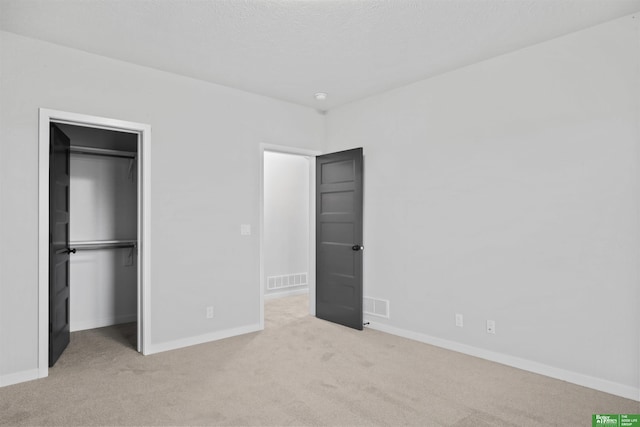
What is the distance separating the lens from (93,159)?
4762 mm

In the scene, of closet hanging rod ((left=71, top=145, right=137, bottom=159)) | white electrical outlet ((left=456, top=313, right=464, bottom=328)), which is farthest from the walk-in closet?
white electrical outlet ((left=456, top=313, right=464, bottom=328))

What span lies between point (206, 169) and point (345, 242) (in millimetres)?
1759

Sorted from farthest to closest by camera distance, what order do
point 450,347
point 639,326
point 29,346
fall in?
point 450,347, point 29,346, point 639,326

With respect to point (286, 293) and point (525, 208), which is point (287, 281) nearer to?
point (286, 293)

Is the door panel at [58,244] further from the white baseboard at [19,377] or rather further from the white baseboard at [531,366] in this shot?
the white baseboard at [531,366]

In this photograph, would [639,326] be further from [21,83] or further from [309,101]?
[21,83]

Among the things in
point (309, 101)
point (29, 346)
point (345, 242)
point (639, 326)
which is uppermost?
point (309, 101)

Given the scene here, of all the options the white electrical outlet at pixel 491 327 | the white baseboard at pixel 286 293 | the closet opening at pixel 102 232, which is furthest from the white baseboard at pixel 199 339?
the white electrical outlet at pixel 491 327

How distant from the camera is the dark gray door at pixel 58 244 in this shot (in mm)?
3254

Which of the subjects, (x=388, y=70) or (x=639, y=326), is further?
(x=388, y=70)

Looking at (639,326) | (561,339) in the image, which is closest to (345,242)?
(561,339)

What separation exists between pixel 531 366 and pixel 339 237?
2308mm

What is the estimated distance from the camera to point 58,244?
11.5ft

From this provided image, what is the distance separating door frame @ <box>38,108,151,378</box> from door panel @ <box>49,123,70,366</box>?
113mm
